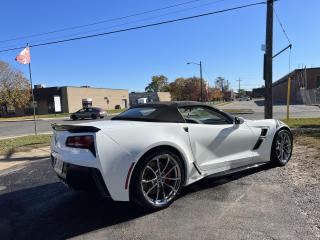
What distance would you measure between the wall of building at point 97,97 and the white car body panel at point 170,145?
6039 cm

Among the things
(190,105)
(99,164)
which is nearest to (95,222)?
(99,164)

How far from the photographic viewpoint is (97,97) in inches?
2913

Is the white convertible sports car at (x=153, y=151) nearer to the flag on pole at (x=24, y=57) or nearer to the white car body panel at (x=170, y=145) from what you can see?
the white car body panel at (x=170, y=145)

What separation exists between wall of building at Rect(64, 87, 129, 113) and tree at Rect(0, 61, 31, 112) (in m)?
6.87

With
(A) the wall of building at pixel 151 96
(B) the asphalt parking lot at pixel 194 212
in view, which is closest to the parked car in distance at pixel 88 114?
(B) the asphalt parking lot at pixel 194 212

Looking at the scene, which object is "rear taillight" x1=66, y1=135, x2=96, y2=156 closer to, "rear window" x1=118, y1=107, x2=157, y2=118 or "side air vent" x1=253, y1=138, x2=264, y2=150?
"rear window" x1=118, y1=107, x2=157, y2=118

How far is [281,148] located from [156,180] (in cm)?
313

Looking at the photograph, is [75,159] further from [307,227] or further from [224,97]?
[224,97]

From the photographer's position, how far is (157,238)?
4031 mm

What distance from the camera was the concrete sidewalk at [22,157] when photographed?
966cm

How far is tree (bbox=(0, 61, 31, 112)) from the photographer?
199 ft

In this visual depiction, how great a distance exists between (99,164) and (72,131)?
774mm

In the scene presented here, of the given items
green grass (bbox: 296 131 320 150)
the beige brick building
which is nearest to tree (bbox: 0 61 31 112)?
the beige brick building

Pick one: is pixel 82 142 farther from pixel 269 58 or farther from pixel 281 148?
pixel 269 58
